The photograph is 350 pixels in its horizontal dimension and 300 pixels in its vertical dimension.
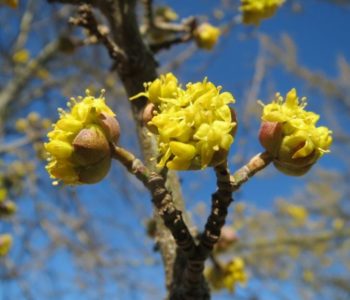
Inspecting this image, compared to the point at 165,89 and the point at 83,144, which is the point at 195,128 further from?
the point at 83,144

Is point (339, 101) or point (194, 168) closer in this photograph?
point (194, 168)

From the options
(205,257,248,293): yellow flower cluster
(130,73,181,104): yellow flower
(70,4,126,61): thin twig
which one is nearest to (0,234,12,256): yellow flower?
(205,257,248,293): yellow flower cluster

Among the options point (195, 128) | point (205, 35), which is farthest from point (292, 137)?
point (205, 35)

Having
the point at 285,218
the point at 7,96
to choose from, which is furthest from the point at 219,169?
the point at 285,218

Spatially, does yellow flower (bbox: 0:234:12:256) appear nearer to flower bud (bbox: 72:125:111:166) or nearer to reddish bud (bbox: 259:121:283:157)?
flower bud (bbox: 72:125:111:166)

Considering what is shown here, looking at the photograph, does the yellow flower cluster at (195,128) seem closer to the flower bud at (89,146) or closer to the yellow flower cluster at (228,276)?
the flower bud at (89,146)

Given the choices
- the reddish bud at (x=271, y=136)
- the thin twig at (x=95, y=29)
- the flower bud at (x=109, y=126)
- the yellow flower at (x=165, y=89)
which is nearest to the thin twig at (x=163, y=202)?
the flower bud at (x=109, y=126)

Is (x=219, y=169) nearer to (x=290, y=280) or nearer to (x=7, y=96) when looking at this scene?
(x=7, y=96)
